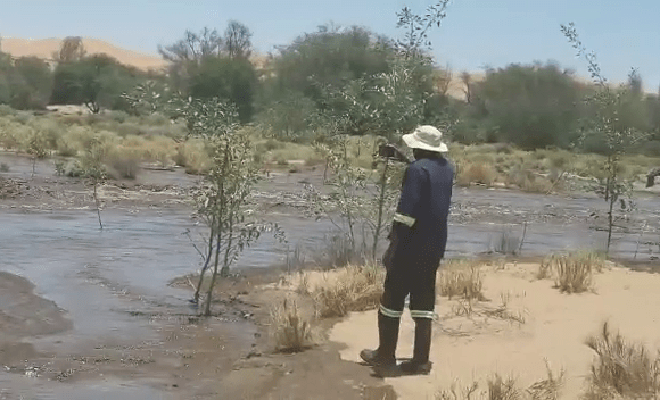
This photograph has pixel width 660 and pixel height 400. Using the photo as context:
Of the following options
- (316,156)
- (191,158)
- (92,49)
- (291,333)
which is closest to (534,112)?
(316,156)

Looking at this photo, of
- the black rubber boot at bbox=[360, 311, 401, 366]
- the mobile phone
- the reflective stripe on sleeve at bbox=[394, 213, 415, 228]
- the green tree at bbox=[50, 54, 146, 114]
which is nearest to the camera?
the reflective stripe on sleeve at bbox=[394, 213, 415, 228]

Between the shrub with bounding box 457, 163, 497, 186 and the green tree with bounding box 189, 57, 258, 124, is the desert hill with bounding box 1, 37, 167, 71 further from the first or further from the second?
the shrub with bounding box 457, 163, 497, 186

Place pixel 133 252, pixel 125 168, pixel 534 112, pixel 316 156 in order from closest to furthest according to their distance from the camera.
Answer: pixel 133 252 → pixel 125 168 → pixel 316 156 → pixel 534 112

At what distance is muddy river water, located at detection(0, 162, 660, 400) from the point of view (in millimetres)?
9836

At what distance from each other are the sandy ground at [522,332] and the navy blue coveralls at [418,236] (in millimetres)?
668

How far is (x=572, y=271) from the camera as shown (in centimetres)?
1209

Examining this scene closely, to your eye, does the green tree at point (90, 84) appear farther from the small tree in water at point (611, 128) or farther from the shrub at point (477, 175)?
the small tree in water at point (611, 128)

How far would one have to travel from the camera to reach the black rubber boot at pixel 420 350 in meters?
8.29

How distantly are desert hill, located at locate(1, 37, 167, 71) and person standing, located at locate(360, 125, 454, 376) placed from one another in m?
151

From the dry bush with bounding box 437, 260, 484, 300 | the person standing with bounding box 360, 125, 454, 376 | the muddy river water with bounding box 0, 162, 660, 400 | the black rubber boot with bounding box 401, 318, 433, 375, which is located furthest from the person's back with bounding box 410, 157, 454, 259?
the dry bush with bounding box 437, 260, 484, 300

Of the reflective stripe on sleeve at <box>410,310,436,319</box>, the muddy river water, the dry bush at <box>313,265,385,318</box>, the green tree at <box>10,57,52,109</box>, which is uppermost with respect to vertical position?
the green tree at <box>10,57,52,109</box>

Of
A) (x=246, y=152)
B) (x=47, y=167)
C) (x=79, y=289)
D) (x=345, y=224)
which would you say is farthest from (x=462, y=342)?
(x=47, y=167)

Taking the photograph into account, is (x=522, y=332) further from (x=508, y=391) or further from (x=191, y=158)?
(x=191, y=158)

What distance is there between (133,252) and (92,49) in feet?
498
